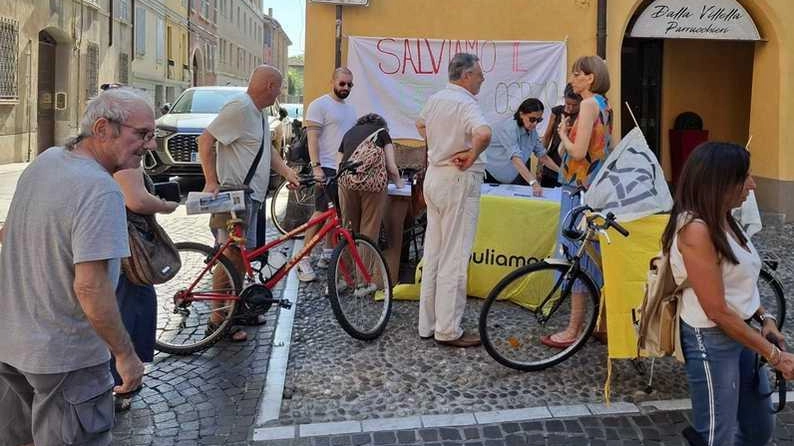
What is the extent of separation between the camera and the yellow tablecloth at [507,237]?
5.44 meters

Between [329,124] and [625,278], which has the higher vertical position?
[329,124]

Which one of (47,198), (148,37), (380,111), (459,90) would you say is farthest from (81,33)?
(47,198)

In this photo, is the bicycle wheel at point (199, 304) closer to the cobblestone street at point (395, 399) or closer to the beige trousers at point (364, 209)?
the cobblestone street at point (395, 399)

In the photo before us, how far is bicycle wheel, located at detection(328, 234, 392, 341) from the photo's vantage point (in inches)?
179

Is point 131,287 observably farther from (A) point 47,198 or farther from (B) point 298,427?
(A) point 47,198

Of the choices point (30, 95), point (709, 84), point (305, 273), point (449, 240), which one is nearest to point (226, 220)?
point (449, 240)

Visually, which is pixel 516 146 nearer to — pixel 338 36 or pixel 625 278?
pixel 625 278

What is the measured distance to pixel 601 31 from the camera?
884 centimetres

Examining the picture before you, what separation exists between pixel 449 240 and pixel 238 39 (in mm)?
52690

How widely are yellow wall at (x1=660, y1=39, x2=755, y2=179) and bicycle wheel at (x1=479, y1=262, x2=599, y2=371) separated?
766 cm

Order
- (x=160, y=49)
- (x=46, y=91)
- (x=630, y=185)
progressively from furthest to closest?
(x=160, y=49), (x=46, y=91), (x=630, y=185)

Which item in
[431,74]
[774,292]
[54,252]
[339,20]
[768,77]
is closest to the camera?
[54,252]

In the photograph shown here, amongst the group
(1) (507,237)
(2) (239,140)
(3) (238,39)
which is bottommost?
(1) (507,237)

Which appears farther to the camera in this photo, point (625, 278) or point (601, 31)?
point (601, 31)
